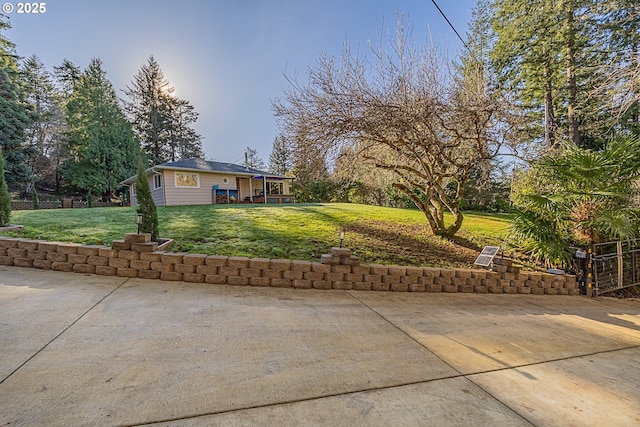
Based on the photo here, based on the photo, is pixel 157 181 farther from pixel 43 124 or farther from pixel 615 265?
pixel 615 265

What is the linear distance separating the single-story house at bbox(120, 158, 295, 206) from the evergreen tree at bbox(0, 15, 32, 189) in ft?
30.0

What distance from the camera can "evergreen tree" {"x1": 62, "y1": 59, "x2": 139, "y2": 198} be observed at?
72.4 feet

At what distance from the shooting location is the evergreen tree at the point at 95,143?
72.4ft

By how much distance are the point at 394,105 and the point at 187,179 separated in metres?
13.4

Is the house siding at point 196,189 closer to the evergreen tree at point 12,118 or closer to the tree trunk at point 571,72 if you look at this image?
the evergreen tree at point 12,118

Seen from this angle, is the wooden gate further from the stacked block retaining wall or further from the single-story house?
the single-story house

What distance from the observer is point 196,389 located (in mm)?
1661

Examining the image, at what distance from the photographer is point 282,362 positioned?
79.3 inches

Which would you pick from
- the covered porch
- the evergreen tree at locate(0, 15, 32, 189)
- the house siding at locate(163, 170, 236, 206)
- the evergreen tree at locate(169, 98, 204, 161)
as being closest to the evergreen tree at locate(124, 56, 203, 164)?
the evergreen tree at locate(169, 98, 204, 161)

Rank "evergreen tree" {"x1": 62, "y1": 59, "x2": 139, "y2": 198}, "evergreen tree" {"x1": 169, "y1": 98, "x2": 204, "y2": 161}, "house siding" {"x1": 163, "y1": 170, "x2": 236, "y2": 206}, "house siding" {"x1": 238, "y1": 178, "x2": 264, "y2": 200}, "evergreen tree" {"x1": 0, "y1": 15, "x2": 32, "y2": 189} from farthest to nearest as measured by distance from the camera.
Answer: "evergreen tree" {"x1": 169, "y1": 98, "x2": 204, "y2": 161}, "evergreen tree" {"x1": 62, "y1": 59, "x2": 139, "y2": 198}, "evergreen tree" {"x1": 0, "y1": 15, "x2": 32, "y2": 189}, "house siding" {"x1": 238, "y1": 178, "x2": 264, "y2": 200}, "house siding" {"x1": 163, "y1": 170, "x2": 236, "y2": 206}

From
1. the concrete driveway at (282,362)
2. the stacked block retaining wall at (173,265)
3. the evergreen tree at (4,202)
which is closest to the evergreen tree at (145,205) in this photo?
the stacked block retaining wall at (173,265)

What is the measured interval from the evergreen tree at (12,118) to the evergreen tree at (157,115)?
10242mm

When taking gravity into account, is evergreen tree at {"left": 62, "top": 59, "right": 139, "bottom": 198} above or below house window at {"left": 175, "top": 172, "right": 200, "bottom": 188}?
above

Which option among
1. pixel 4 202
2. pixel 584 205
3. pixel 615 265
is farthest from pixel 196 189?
pixel 615 265
